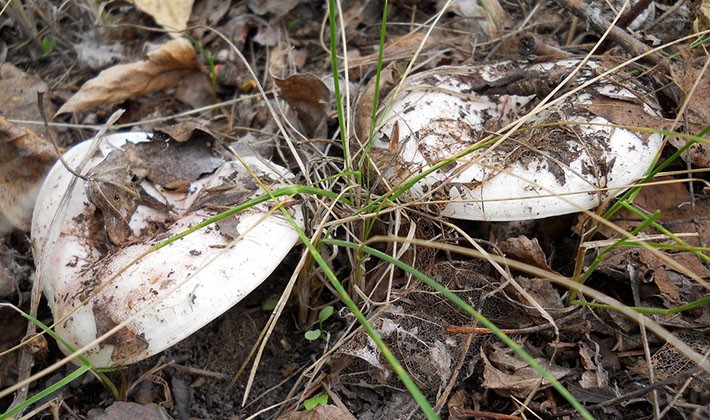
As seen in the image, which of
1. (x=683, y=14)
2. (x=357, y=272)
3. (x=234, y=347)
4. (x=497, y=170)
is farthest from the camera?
(x=683, y=14)

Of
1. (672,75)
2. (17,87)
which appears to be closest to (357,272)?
(672,75)

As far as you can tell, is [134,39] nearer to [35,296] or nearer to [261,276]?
[35,296]

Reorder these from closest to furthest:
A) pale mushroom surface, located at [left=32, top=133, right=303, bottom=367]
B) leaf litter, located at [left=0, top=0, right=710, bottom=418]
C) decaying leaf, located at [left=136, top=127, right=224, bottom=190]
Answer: pale mushroom surface, located at [left=32, top=133, right=303, bottom=367] < leaf litter, located at [left=0, top=0, right=710, bottom=418] < decaying leaf, located at [left=136, top=127, right=224, bottom=190]

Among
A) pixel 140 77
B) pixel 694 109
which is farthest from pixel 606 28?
pixel 140 77

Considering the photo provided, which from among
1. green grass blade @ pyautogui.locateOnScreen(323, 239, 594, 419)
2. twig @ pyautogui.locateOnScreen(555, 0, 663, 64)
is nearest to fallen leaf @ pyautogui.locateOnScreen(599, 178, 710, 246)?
twig @ pyautogui.locateOnScreen(555, 0, 663, 64)

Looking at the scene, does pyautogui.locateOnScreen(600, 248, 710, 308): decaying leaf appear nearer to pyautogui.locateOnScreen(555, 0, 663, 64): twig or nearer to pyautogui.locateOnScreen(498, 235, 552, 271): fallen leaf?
pyautogui.locateOnScreen(498, 235, 552, 271): fallen leaf

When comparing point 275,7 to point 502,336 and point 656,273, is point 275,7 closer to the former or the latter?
point 656,273

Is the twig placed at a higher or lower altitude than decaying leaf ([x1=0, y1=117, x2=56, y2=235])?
higher
